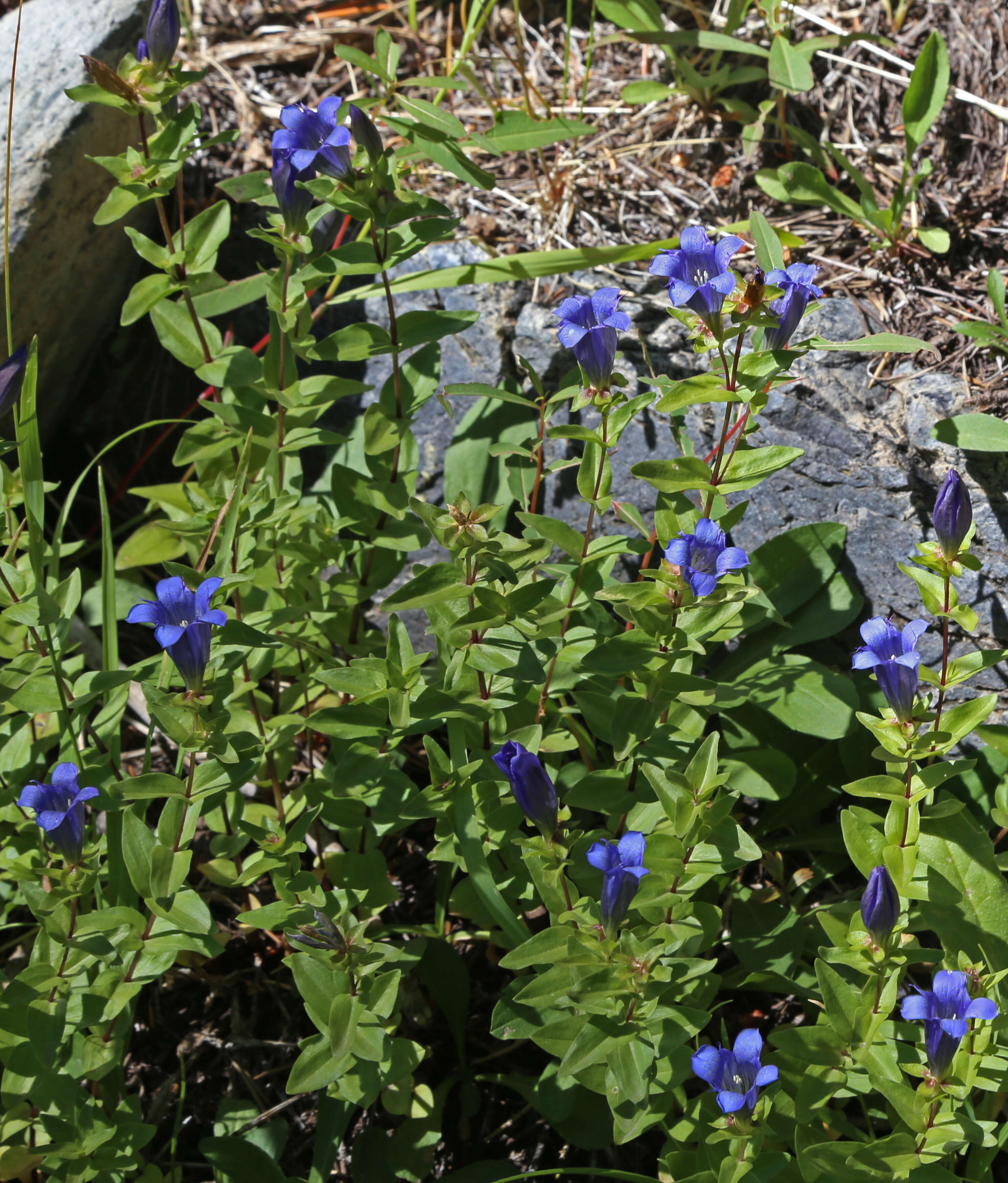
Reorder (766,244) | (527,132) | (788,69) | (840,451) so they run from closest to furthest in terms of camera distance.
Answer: (766,244) < (840,451) < (527,132) < (788,69)

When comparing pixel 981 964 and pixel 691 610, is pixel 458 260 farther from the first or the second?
pixel 981 964

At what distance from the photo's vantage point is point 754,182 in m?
3.58

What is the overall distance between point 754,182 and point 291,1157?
134 inches

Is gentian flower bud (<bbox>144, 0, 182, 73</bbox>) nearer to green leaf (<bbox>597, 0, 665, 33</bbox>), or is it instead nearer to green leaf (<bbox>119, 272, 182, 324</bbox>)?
green leaf (<bbox>119, 272, 182, 324</bbox>)

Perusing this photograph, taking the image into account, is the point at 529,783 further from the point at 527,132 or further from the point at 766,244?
the point at 527,132

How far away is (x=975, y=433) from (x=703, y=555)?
1.23 metres

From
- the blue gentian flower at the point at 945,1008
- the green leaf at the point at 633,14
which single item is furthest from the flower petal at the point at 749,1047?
the green leaf at the point at 633,14

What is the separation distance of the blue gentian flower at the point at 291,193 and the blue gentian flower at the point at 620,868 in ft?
5.49

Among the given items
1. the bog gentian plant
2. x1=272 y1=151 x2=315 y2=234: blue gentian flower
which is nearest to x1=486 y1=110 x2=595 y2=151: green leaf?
the bog gentian plant

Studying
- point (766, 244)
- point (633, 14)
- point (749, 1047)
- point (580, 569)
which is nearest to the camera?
point (749, 1047)

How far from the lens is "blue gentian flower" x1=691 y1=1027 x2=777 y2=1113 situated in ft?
6.21

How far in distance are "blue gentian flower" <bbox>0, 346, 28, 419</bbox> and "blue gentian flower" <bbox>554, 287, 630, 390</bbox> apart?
1.33 metres

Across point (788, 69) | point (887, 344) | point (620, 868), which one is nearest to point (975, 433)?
point (887, 344)

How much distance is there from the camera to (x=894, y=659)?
6.84 ft
